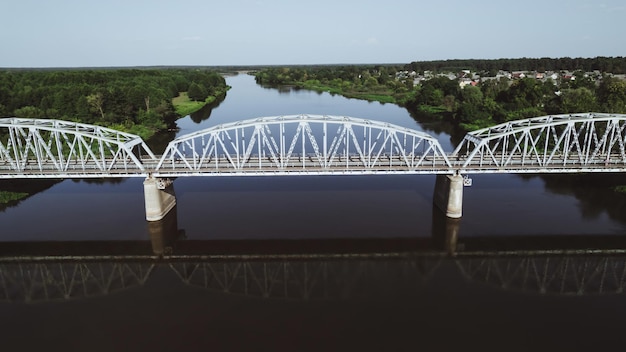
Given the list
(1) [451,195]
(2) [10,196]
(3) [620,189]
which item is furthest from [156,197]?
(3) [620,189]

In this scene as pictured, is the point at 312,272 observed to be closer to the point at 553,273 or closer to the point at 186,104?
the point at 553,273

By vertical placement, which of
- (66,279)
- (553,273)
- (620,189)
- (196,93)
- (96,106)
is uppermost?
(196,93)

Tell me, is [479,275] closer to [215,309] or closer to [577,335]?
[577,335]

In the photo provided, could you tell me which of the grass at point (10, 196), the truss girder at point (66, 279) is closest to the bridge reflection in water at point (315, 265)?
the truss girder at point (66, 279)

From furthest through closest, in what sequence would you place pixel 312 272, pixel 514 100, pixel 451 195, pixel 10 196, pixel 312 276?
pixel 514 100 < pixel 10 196 < pixel 451 195 < pixel 312 272 < pixel 312 276

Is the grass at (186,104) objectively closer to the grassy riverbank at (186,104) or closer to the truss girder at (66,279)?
the grassy riverbank at (186,104)

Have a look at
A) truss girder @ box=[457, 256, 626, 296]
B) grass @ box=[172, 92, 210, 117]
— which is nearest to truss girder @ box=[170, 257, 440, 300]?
truss girder @ box=[457, 256, 626, 296]

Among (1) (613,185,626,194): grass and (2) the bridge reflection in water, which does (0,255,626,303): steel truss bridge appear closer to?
(2) the bridge reflection in water
